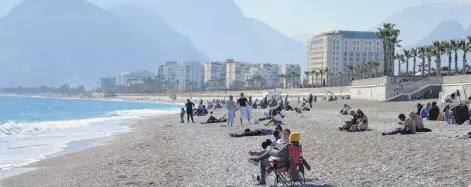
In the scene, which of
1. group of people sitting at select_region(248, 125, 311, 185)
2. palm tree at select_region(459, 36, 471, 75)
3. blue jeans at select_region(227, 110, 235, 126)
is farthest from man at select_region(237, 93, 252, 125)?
palm tree at select_region(459, 36, 471, 75)

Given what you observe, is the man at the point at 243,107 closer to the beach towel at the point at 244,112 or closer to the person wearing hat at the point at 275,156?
the beach towel at the point at 244,112

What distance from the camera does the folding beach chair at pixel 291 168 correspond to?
9.61 metres

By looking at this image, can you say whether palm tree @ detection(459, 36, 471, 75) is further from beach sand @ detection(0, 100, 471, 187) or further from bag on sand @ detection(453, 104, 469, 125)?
beach sand @ detection(0, 100, 471, 187)

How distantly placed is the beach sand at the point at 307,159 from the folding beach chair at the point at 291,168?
0.43 meters

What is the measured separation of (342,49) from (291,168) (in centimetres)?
18428

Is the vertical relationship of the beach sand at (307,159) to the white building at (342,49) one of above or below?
below

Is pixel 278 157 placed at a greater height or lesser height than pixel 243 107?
lesser

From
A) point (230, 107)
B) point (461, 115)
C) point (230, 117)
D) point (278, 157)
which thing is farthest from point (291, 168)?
point (230, 117)

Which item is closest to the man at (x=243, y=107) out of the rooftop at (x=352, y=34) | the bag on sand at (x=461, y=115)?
the bag on sand at (x=461, y=115)

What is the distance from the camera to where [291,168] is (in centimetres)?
973

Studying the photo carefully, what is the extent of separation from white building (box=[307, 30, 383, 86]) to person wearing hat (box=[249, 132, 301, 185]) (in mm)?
177474

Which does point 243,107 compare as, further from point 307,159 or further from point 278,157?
point 278,157

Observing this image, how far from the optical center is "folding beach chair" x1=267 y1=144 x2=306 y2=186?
961 centimetres

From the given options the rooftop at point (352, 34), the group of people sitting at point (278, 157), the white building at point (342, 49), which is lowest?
the group of people sitting at point (278, 157)
